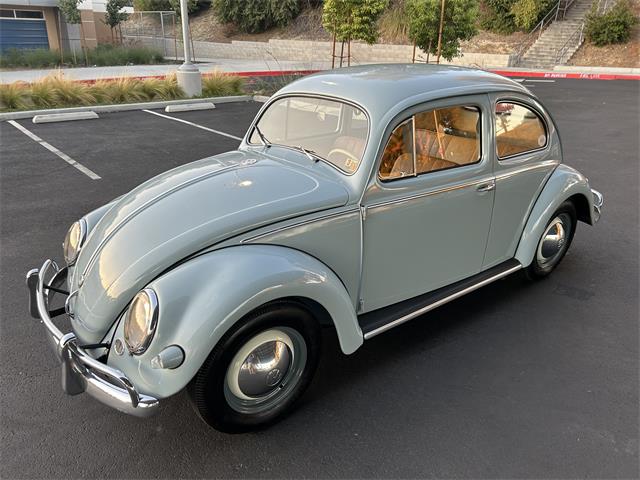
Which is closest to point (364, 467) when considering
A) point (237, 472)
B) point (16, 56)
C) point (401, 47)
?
point (237, 472)

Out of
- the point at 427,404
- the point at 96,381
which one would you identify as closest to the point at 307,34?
the point at 427,404

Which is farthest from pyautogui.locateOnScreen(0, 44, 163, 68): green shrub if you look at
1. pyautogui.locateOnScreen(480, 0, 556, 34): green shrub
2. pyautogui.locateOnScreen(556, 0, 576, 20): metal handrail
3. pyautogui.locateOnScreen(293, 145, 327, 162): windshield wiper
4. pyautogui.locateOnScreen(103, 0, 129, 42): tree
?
pyautogui.locateOnScreen(556, 0, 576, 20): metal handrail

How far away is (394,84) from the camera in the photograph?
10.2 feet

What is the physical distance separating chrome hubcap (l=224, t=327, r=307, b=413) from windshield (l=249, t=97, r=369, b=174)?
107 cm

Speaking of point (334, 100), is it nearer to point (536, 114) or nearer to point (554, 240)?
point (536, 114)

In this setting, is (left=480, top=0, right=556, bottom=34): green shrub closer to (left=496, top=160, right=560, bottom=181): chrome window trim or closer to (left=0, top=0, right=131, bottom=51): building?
(left=0, top=0, right=131, bottom=51): building

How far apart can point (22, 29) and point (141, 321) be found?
29298 millimetres

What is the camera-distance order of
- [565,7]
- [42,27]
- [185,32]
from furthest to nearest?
[565,7] → [42,27] → [185,32]

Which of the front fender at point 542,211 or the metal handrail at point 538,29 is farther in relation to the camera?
the metal handrail at point 538,29

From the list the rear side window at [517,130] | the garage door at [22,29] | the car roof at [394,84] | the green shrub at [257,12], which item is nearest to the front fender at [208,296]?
the car roof at [394,84]

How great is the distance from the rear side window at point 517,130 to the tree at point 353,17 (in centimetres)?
1208

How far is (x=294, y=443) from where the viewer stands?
8.48 ft

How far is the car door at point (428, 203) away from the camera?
2.95 metres

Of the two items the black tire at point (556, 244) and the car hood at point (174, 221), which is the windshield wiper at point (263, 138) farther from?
the black tire at point (556, 244)
